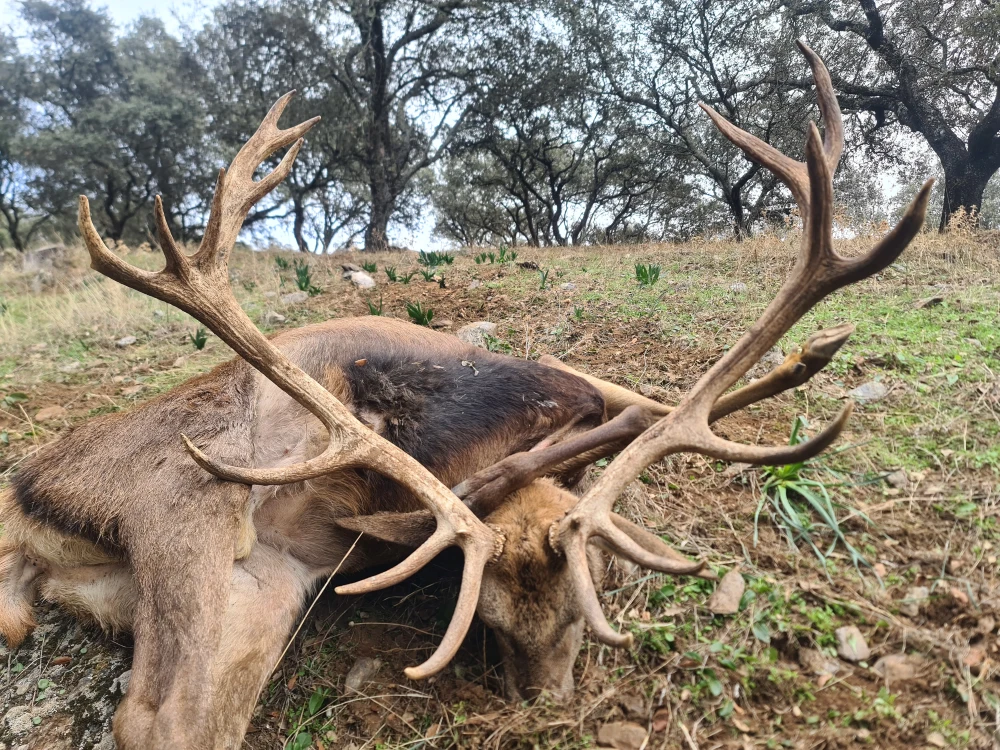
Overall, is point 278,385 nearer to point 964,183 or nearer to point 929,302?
point 929,302

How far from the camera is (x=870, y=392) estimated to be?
3.10 m

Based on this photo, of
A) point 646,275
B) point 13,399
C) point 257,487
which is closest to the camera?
point 257,487

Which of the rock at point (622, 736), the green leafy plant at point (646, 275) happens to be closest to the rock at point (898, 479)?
the rock at point (622, 736)

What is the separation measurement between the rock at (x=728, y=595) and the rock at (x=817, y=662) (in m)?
0.24

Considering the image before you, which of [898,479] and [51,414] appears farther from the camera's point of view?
[51,414]

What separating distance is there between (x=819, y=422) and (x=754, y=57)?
1449cm

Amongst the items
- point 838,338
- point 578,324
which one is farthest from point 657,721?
point 578,324

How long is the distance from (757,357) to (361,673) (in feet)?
6.05

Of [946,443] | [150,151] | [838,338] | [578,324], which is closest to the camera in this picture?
[838,338]

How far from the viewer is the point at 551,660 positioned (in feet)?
6.32

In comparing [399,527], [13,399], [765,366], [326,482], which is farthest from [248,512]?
[13,399]

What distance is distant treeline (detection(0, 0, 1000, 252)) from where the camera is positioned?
11867 mm

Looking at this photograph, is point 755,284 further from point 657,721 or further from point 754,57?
point 754,57

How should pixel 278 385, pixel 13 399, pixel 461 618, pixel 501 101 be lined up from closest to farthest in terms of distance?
pixel 461 618 → pixel 278 385 → pixel 13 399 → pixel 501 101
